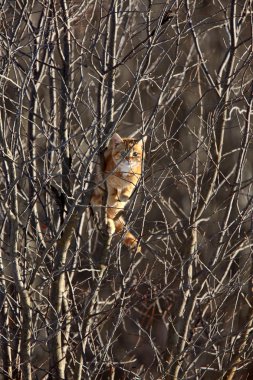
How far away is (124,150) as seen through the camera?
15.3 ft

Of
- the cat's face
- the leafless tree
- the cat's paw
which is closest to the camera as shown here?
the leafless tree

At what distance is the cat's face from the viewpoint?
475 centimetres

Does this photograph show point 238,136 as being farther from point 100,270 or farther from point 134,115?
point 100,270

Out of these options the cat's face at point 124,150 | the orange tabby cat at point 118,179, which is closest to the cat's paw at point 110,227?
the orange tabby cat at point 118,179

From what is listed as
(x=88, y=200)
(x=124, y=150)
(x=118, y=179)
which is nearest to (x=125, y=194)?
(x=118, y=179)

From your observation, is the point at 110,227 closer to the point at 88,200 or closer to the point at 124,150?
the point at 88,200

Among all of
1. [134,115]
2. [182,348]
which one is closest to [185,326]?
[182,348]

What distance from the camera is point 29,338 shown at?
185 inches

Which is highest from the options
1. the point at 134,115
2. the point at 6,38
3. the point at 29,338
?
the point at 6,38

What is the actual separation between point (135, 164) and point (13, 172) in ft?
2.96

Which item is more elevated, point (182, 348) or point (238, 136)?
point (238, 136)

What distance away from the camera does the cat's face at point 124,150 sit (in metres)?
4.75

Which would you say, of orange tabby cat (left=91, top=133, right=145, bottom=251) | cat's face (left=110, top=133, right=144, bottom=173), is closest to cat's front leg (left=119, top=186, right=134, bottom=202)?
orange tabby cat (left=91, top=133, right=145, bottom=251)

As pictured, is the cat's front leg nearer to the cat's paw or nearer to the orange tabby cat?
the orange tabby cat
